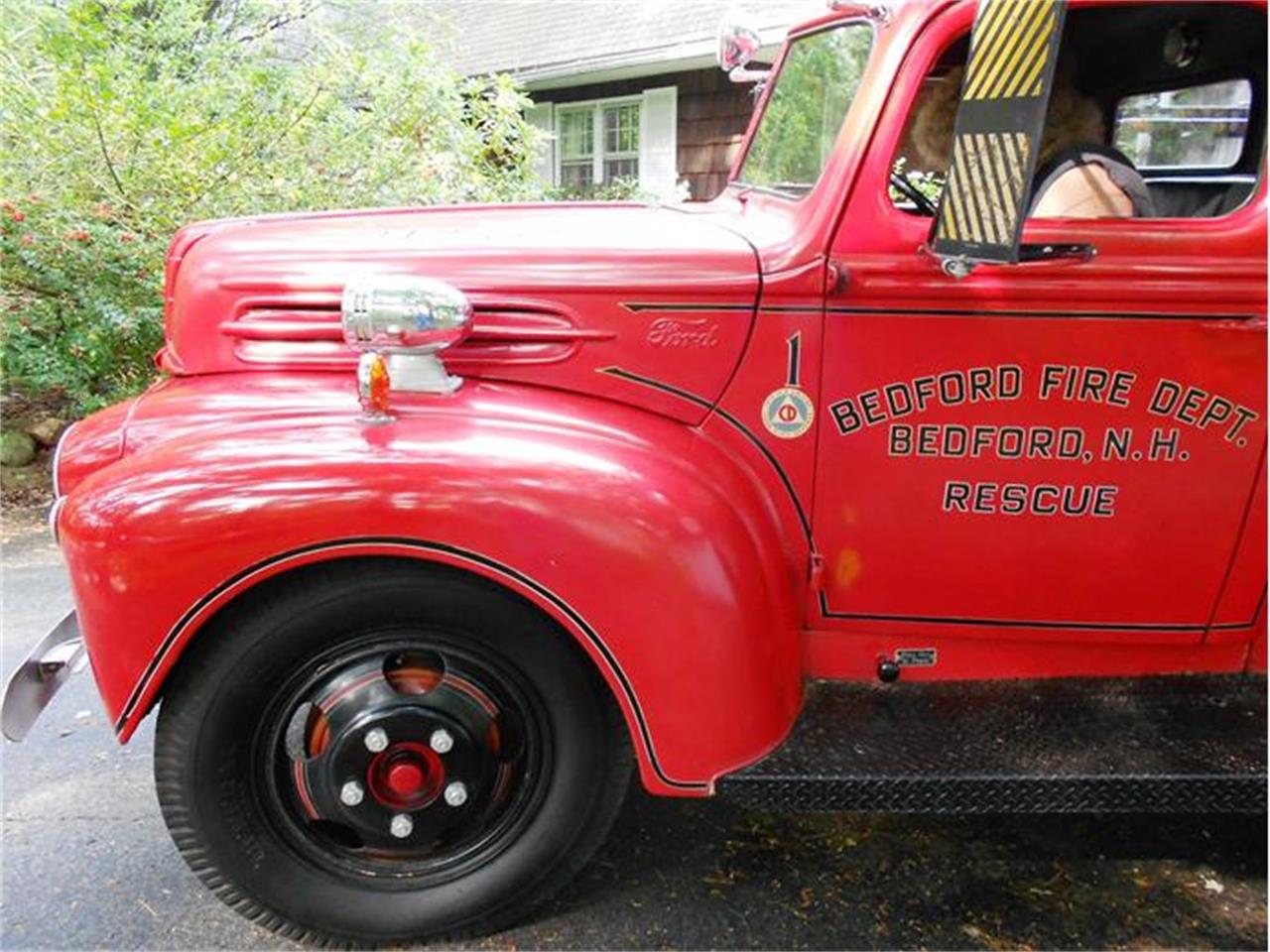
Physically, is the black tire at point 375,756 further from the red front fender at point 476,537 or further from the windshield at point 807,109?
the windshield at point 807,109

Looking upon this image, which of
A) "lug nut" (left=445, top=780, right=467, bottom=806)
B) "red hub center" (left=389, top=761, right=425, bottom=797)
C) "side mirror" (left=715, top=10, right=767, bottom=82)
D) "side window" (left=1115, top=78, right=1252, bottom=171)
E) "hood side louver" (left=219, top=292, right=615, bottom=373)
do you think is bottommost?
"lug nut" (left=445, top=780, right=467, bottom=806)

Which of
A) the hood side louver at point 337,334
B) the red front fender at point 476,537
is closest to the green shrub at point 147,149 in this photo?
the hood side louver at point 337,334

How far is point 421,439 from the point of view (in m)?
1.90

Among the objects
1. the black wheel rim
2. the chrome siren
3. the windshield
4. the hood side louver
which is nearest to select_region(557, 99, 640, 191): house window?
the windshield

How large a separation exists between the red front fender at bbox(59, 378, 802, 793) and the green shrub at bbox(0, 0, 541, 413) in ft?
12.3

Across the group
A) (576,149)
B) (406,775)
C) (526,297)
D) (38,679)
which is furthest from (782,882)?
(576,149)

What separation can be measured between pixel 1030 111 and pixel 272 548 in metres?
1.62

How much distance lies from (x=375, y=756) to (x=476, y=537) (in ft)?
1.82

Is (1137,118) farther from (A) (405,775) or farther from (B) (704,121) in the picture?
(B) (704,121)

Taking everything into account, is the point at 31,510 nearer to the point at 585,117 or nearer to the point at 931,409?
the point at 931,409

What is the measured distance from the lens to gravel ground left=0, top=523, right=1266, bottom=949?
2.15 metres

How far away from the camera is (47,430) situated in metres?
5.84

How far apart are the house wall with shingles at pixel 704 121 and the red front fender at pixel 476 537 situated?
7.76 meters

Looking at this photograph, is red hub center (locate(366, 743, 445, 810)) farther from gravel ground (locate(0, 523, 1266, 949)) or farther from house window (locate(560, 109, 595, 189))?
house window (locate(560, 109, 595, 189))
